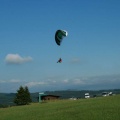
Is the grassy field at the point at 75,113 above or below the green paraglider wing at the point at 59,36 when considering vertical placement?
below

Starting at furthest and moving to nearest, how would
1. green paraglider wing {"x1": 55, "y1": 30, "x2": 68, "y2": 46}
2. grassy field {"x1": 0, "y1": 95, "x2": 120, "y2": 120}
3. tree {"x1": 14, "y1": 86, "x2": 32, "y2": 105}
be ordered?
tree {"x1": 14, "y1": 86, "x2": 32, "y2": 105} → green paraglider wing {"x1": 55, "y1": 30, "x2": 68, "y2": 46} → grassy field {"x1": 0, "y1": 95, "x2": 120, "y2": 120}

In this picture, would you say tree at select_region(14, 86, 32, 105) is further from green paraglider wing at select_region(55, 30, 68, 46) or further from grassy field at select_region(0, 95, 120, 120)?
green paraglider wing at select_region(55, 30, 68, 46)

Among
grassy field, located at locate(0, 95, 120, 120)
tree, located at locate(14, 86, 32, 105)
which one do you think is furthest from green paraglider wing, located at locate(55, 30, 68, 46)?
tree, located at locate(14, 86, 32, 105)

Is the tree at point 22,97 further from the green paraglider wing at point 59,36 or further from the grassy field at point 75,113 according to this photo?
the green paraglider wing at point 59,36

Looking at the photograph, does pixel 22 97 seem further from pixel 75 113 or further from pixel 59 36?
pixel 59 36

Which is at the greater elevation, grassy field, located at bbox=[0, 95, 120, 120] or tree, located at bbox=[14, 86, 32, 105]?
tree, located at bbox=[14, 86, 32, 105]

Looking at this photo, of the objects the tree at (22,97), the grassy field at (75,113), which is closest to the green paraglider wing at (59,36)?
the grassy field at (75,113)

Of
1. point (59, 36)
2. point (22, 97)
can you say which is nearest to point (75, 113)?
point (59, 36)

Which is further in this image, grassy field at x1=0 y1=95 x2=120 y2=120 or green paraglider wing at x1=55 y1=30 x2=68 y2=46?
green paraglider wing at x1=55 y1=30 x2=68 y2=46

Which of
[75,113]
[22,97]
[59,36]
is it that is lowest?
[75,113]

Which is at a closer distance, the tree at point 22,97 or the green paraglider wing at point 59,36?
the green paraglider wing at point 59,36

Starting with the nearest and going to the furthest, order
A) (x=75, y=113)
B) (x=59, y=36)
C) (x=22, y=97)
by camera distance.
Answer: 1. (x=59, y=36)
2. (x=75, y=113)
3. (x=22, y=97)

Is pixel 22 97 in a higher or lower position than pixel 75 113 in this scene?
higher

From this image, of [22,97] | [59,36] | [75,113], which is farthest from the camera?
[22,97]
